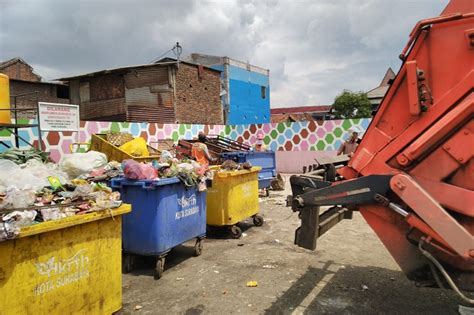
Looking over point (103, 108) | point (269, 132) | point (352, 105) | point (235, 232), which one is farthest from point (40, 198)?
point (352, 105)

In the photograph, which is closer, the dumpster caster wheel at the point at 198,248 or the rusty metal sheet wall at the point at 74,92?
the dumpster caster wheel at the point at 198,248

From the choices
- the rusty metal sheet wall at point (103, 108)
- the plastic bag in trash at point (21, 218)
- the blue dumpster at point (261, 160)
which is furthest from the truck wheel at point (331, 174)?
the rusty metal sheet wall at point (103, 108)

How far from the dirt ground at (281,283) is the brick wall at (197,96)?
48.7ft

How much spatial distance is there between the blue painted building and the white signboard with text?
17261mm

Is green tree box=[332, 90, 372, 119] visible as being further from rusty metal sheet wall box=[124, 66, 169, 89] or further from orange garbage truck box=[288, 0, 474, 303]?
orange garbage truck box=[288, 0, 474, 303]

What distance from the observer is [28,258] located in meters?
2.56

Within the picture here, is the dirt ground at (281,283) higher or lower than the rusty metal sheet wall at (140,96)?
lower

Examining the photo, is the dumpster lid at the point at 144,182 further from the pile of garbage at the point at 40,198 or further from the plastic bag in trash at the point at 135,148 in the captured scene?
the plastic bag in trash at the point at 135,148

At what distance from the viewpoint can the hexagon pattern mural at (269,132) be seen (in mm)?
10266

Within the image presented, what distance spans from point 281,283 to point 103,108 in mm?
18119

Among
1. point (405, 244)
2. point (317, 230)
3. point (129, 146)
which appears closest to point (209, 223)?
point (129, 146)

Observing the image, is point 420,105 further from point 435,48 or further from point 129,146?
point 129,146

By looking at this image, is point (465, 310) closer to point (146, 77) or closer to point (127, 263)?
point (127, 263)

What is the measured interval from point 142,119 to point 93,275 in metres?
14.6
